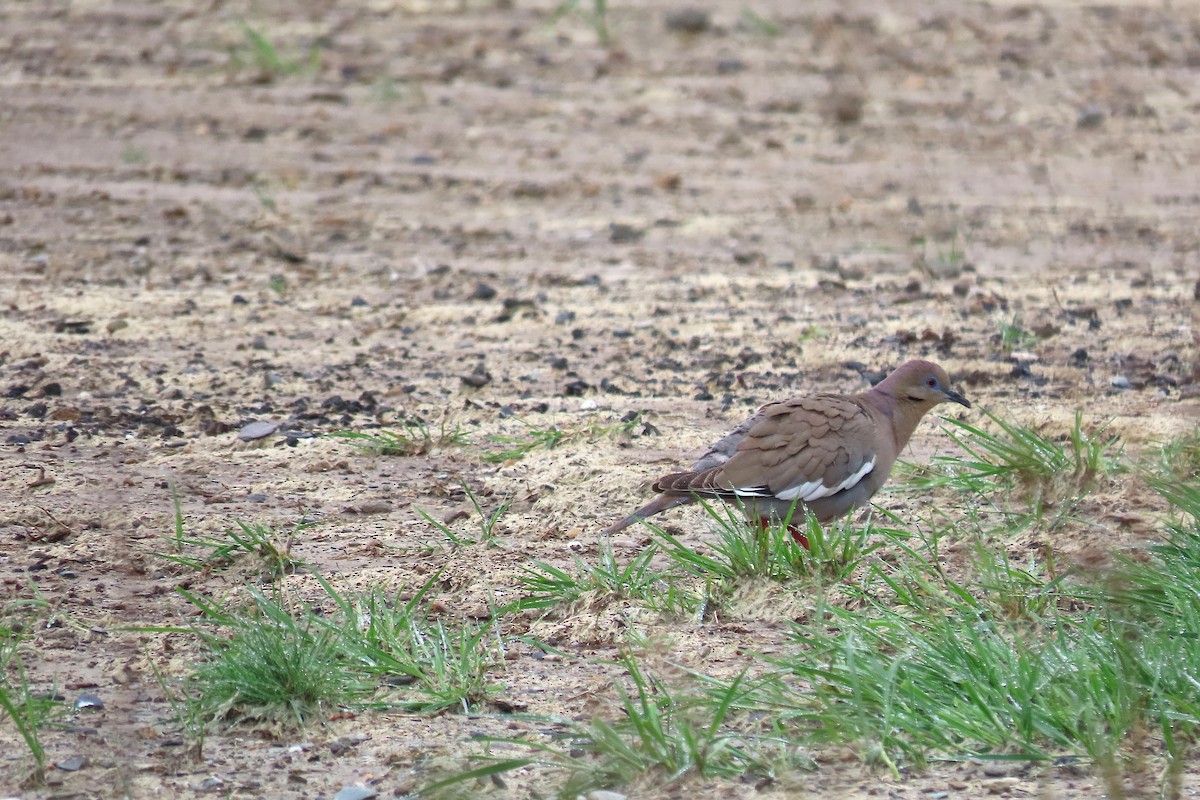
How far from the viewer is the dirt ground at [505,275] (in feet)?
13.4

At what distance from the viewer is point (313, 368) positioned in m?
6.50

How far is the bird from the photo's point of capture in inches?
176

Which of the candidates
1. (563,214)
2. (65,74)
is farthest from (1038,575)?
(65,74)

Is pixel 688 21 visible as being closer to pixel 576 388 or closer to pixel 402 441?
pixel 576 388

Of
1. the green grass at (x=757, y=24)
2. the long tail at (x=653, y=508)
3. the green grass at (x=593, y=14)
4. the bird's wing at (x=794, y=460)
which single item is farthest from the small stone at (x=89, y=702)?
the green grass at (x=757, y=24)

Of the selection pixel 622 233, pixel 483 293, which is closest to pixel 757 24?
pixel 622 233

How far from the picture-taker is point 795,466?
14.9ft

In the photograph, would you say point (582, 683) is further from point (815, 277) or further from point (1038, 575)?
point (815, 277)

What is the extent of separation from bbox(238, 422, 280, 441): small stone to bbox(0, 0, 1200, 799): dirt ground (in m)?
0.04

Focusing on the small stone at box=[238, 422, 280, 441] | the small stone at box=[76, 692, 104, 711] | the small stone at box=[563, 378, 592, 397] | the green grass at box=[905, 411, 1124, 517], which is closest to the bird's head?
the green grass at box=[905, 411, 1124, 517]

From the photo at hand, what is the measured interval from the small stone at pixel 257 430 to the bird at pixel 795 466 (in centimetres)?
153

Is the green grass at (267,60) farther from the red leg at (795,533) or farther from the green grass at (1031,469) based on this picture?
the red leg at (795,533)

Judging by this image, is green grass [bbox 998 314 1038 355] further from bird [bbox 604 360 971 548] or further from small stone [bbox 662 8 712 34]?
small stone [bbox 662 8 712 34]

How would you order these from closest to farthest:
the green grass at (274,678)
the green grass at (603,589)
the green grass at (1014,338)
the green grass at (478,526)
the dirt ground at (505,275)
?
the green grass at (274,678), the dirt ground at (505,275), the green grass at (603,589), the green grass at (478,526), the green grass at (1014,338)
